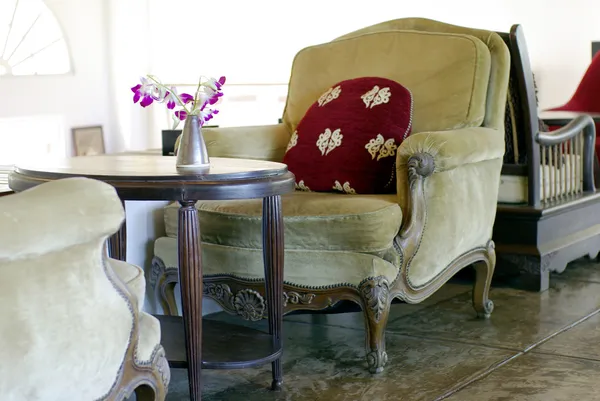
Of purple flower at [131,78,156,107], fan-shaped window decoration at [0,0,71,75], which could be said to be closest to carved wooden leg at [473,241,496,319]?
purple flower at [131,78,156,107]

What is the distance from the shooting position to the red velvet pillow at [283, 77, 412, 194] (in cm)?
286

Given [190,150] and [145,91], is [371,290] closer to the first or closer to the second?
[190,150]

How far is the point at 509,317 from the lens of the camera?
3.14 meters

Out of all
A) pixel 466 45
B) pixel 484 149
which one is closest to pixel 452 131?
pixel 484 149

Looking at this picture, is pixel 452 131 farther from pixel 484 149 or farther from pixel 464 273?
pixel 464 273

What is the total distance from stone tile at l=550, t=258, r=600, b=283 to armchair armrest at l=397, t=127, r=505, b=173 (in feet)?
3.59

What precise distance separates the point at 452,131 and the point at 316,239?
59 centimetres

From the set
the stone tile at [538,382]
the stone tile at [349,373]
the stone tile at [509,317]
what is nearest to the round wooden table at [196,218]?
the stone tile at [349,373]

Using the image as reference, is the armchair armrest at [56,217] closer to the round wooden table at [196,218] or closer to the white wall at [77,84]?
the round wooden table at [196,218]

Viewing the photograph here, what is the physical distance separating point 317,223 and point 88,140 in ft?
15.2

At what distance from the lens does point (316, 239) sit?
2531 millimetres

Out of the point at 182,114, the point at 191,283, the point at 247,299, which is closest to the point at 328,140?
the point at 247,299

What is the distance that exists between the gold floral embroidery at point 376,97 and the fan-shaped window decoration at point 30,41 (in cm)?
415

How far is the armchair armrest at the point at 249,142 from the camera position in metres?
3.01
